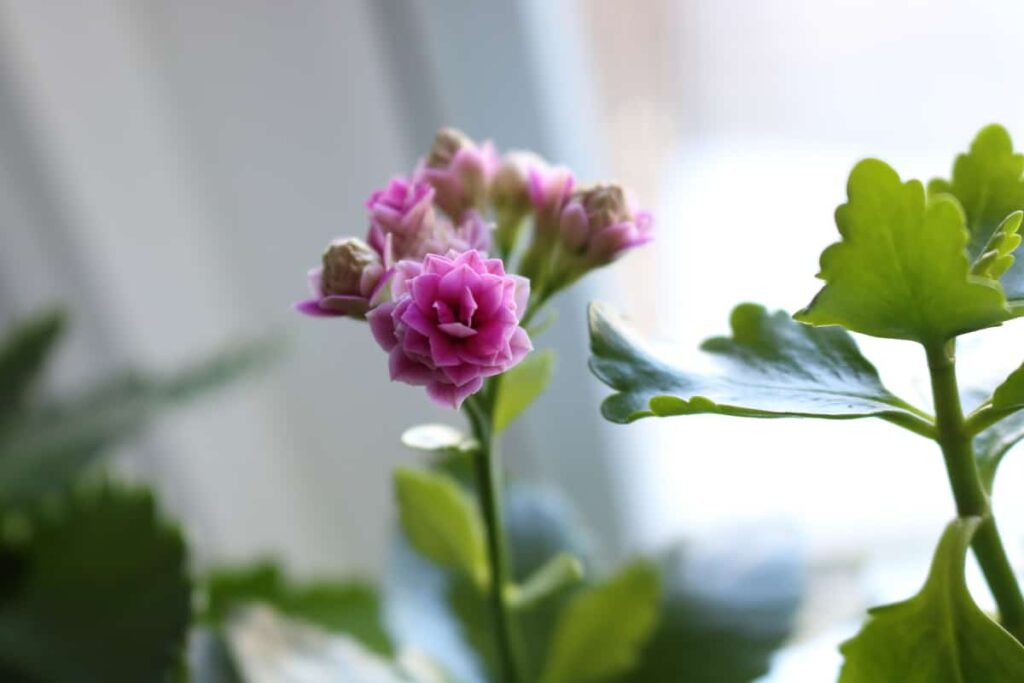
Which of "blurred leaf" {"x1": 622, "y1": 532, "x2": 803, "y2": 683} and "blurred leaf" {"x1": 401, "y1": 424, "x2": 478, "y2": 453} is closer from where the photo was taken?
"blurred leaf" {"x1": 401, "y1": 424, "x2": 478, "y2": 453}

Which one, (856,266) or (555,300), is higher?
(856,266)

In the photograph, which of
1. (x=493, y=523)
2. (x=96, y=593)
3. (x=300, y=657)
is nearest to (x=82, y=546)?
(x=96, y=593)

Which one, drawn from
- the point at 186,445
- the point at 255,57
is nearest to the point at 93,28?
the point at 255,57

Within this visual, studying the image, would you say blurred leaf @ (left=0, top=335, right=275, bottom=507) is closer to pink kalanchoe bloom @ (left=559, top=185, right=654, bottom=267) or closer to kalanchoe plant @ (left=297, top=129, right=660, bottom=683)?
kalanchoe plant @ (left=297, top=129, right=660, bottom=683)

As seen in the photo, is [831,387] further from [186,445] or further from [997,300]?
[186,445]

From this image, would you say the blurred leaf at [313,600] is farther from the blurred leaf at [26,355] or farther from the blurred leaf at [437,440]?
the blurred leaf at [437,440]

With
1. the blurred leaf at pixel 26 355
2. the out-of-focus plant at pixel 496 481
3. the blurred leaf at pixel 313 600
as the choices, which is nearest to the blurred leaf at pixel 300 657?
the out-of-focus plant at pixel 496 481

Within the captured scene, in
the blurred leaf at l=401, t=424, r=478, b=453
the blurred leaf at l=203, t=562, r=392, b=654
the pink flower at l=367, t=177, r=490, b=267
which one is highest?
the pink flower at l=367, t=177, r=490, b=267

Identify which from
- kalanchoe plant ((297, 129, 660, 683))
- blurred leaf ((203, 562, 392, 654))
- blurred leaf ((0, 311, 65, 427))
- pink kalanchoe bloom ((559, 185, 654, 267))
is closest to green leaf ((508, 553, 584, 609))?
kalanchoe plant ((297, 129, 660, 683))
